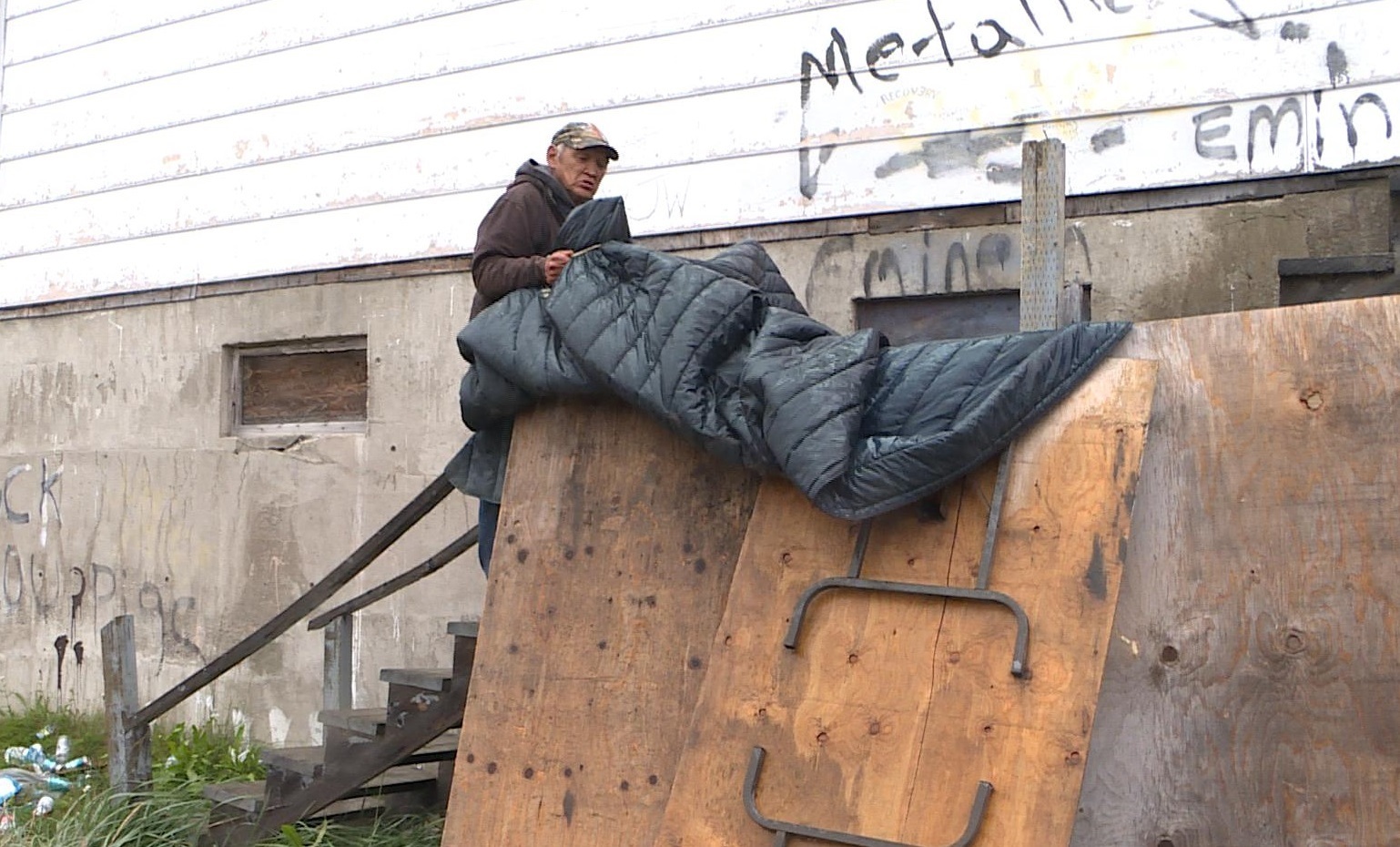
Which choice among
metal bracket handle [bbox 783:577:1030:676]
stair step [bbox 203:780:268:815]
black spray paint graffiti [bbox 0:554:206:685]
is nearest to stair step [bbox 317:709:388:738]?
stair step [bbox 203:780:268:815]

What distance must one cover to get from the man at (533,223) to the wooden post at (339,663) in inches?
64.1

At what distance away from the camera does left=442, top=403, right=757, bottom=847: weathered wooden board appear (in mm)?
3500

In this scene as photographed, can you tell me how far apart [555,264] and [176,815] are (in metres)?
2.98

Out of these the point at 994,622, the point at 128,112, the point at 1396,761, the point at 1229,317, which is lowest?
the point at 1396,761

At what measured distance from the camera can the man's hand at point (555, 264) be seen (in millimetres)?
3738

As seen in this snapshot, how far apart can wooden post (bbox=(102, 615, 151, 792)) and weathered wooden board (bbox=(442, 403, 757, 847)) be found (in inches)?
100

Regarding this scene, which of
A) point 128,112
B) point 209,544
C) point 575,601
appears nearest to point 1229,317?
point 575,601

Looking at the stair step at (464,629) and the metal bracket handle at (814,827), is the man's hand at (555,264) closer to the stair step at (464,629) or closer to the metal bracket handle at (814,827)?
the stair step at (464,629)

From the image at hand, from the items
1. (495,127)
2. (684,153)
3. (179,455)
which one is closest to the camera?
(684,153)

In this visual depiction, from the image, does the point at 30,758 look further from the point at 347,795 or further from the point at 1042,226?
the point at 1042,226

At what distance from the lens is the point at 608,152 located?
168 inches

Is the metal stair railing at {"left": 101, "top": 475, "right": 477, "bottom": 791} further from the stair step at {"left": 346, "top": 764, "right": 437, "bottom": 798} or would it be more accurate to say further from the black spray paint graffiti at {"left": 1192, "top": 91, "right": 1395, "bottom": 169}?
the black spray paint graffiti at {"left": 1192, "top": 91, "right": 1395, "bottom": 169}

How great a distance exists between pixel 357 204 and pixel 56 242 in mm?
2365

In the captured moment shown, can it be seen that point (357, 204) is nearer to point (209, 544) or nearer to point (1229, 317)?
point (209, 544)
